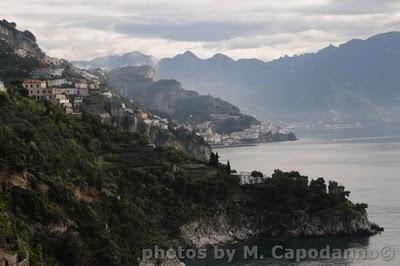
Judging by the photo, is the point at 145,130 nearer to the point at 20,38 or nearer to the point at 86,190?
the point at 20,38

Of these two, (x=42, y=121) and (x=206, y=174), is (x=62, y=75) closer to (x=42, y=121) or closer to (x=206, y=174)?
(x=206, y=174)

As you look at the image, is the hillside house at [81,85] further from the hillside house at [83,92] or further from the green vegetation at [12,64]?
the green vegetation at [12,64]

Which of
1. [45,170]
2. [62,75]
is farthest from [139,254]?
[62,75]

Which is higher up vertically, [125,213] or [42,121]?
[42,121]

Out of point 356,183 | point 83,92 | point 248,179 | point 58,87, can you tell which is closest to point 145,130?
point 83,92

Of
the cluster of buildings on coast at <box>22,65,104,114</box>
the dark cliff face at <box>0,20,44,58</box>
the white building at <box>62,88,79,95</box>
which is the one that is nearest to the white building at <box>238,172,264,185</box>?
the cluster of buildings on coast at <box>22,65,104,114</box>

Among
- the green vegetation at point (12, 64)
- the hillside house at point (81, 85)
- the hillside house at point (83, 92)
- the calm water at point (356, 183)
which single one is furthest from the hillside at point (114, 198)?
the hillside house at point (81, 85)
